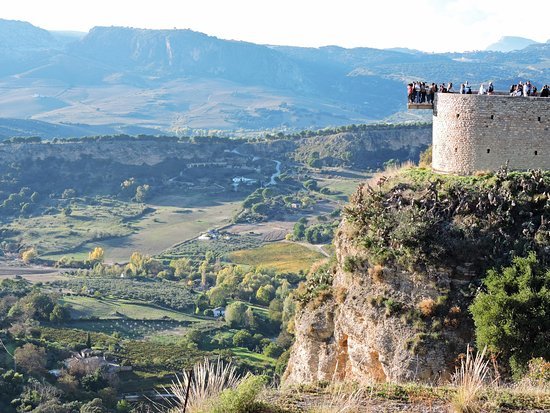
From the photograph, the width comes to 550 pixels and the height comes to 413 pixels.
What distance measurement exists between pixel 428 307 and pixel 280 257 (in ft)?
292

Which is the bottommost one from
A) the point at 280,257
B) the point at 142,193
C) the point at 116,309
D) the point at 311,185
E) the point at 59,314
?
the point at 116,309

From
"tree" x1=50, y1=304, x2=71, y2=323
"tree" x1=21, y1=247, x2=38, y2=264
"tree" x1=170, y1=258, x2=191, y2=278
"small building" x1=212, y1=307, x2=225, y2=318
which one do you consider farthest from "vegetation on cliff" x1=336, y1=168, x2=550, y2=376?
"tree" x1=21, y1=247, x2=38, y2=264

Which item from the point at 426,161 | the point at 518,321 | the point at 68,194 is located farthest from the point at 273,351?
the point at 68,194

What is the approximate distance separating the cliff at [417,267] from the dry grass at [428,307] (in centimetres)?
3

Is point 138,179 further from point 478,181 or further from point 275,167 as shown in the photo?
point 478,181

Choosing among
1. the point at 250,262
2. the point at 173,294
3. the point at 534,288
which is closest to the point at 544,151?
the point at 534,288

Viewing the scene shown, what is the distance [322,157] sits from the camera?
561ft

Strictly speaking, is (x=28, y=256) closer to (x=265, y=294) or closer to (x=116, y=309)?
(x=116, y=309)

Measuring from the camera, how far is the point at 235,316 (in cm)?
8594

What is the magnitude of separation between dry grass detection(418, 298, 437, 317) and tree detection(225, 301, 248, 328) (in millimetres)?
61382

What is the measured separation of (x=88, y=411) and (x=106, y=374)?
32.3ft

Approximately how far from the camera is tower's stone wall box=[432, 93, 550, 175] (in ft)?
94.5

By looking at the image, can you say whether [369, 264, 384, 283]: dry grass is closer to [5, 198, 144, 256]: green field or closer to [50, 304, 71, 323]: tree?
[50, 304, 71, 323]: tree

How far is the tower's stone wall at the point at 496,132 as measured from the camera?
28.8m
